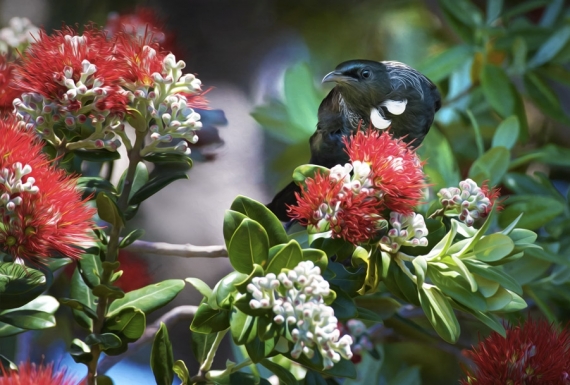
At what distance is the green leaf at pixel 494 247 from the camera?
0.49 meters

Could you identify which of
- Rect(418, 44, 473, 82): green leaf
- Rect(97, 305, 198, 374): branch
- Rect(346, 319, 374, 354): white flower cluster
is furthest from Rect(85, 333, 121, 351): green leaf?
Rect(418, 44, 473, 82): green leaf

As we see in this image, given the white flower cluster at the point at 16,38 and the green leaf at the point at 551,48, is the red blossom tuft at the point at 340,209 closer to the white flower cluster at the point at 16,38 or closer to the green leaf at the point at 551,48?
the white flower cluster at the point at 16,38

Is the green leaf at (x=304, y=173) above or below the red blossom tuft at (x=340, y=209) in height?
above

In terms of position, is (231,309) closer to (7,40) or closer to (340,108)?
(340,108)

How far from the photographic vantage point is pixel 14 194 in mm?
426

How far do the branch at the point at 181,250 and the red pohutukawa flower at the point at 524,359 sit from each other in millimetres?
260

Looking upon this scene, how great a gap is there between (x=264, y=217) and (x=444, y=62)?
60cm

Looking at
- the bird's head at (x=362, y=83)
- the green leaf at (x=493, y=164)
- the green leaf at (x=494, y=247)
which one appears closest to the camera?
the green leaf at (x=494, y=247)

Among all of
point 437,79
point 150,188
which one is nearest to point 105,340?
point 150,188

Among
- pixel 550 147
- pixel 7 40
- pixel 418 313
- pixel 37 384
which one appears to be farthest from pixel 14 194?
A: pixel 550 147

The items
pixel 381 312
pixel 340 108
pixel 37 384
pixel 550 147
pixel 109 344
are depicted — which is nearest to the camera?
pixel 37 384

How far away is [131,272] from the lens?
29.9 inches

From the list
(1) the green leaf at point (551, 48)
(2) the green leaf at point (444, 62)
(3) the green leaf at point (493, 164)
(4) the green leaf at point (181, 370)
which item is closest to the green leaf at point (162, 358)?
(4) the green leaf at point (181, 370)

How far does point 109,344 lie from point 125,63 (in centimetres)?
21
